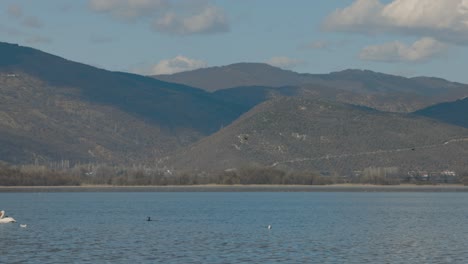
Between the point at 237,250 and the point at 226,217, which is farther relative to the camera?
the point at 226,217

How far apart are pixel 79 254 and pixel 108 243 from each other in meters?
8.12

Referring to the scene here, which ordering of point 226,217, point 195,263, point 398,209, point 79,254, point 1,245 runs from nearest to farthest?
point 195,263
point 79,254
point 1,245
point 226,217
point 398,209

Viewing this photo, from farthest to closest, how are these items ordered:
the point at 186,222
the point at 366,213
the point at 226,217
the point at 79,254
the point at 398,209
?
the point at 398,209 → the point at 366,213 → the point at 226,217 → the point at 186,222 → the point at 79,254

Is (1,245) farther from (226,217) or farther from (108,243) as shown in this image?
(226,217)

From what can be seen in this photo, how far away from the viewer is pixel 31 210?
136625 millimetres

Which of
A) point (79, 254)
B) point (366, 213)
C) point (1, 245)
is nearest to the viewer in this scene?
point (79, 254)

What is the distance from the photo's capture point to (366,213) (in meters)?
122

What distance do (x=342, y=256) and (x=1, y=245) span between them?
2622cm

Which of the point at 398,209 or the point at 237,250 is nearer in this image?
the point at 237,250

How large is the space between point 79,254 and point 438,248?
24.9 meters

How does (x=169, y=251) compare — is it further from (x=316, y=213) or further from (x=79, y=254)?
(x=316, y=213)

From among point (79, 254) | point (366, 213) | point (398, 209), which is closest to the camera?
point (79, 254)

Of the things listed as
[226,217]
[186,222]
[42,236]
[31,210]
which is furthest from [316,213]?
[42,236]

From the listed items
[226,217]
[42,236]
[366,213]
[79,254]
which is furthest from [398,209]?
[79,254]
